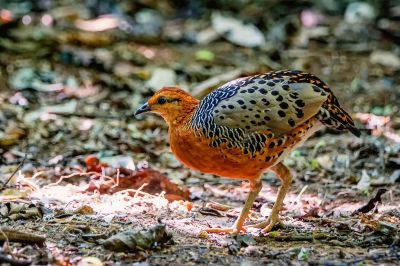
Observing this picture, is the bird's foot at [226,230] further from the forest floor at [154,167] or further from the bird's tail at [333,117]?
the bird's tail at [333,117]

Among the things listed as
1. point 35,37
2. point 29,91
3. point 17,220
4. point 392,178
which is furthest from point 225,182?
point 35,37

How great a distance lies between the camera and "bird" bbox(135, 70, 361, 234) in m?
5.53

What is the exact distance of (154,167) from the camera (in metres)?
7.86

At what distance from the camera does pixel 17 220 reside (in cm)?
541

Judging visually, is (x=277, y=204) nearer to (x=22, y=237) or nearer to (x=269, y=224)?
(x=269, y=224)

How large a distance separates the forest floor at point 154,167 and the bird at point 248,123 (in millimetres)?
493

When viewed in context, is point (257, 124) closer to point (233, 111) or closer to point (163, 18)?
point (233, 111)

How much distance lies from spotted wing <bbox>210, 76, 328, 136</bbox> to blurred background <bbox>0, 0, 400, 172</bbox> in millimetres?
2520

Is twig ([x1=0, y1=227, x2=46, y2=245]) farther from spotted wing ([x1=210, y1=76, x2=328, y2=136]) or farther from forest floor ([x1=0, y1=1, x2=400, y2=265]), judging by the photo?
spotted wing ([x1=210, y1=76, x2=328, y2=136])

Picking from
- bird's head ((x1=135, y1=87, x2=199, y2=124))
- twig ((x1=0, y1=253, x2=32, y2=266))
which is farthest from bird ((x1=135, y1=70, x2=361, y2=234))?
twig ((x1=0, y1=253, x2=32, y2=266))

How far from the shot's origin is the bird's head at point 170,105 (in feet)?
19.3

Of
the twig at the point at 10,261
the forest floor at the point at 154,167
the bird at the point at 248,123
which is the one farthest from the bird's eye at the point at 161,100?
the twig at the point at 10,261

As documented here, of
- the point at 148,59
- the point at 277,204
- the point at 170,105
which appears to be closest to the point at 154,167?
the point at 170,105

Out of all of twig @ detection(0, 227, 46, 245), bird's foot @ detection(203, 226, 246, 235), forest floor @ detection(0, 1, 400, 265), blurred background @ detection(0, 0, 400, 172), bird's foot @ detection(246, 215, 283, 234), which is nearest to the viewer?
twig @ detection(0, 227, 46, 245)
